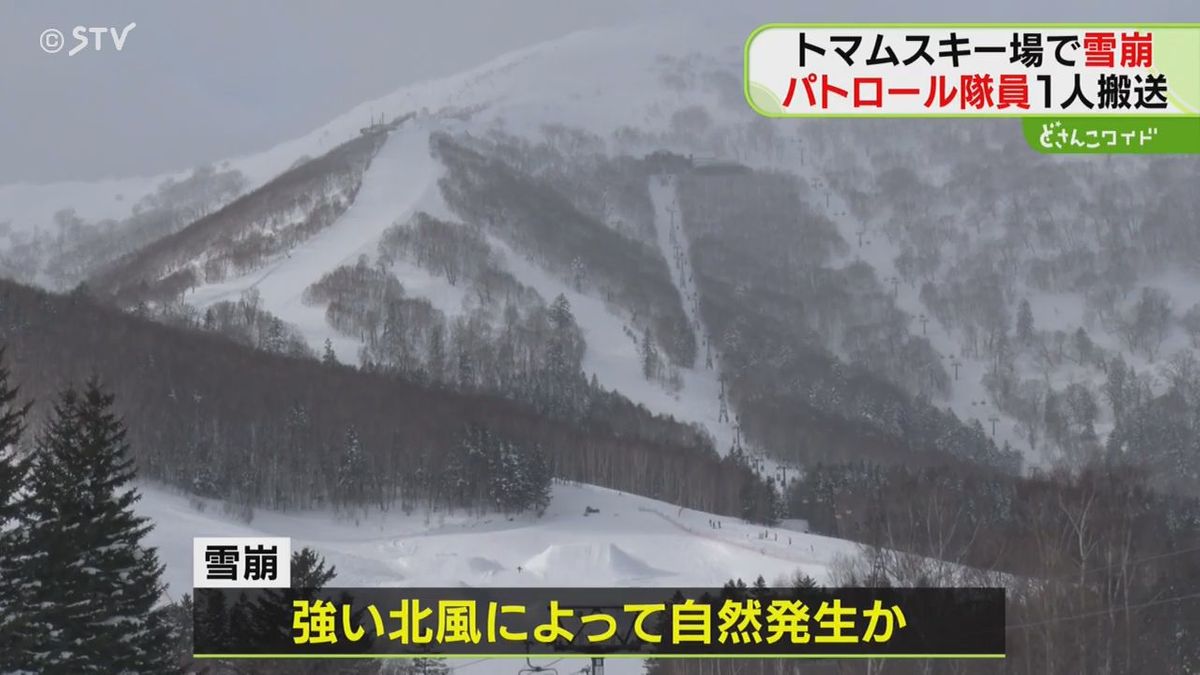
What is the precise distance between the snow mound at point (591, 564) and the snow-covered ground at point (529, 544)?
8 cm

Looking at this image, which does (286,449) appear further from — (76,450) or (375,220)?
(375,220)

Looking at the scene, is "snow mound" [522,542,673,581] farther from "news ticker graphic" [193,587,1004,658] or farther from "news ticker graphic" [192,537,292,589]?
"news ticker graphic" [192,537,292,589]

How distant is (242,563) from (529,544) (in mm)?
63869

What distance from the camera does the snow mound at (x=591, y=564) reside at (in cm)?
7550

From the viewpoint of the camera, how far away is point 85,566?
19.6m

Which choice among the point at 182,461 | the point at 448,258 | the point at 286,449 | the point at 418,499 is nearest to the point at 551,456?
the point at 418,499

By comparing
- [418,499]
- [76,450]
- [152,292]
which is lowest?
[76,450]

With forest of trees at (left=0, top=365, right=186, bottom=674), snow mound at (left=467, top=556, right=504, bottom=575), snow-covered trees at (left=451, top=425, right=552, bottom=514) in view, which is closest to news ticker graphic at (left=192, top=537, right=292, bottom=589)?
forest of trees at (left=0, top=365, right=186, bottom=674)

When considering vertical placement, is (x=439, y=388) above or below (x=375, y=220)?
below

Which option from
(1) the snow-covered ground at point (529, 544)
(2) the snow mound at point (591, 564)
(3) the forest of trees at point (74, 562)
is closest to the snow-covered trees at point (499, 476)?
(1) the snow-covered ground at point (529, 544)

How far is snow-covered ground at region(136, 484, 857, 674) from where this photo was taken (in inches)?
2889

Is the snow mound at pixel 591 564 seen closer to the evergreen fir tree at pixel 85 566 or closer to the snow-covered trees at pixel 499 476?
the snow-covered trees at pixel 499 476

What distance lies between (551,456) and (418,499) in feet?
51.1

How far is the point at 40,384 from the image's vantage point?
98.2 meters
